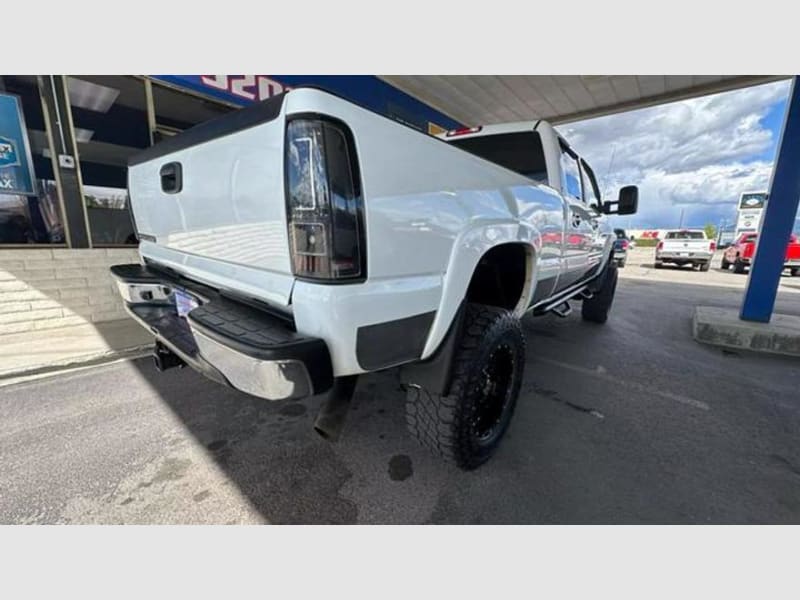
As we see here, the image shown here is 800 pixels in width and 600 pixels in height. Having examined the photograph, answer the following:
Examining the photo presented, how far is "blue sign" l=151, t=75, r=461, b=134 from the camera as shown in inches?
201

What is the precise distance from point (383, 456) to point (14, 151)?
218 inches

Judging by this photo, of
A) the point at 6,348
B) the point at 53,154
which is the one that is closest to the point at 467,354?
the point at 6,348

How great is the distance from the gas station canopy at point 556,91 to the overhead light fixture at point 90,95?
4.56 metres

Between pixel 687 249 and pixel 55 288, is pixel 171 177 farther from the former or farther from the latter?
pixel 687 249

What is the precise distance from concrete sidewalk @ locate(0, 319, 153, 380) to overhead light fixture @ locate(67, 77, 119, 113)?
2924 millimetres

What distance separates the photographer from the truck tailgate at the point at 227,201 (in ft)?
4.17

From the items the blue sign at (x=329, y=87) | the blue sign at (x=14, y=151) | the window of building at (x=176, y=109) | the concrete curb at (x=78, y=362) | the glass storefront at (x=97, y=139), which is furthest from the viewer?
the blue sign at (x=329, y=87)

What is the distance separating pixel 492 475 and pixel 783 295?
10764mm

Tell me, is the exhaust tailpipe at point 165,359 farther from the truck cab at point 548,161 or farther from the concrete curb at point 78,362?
the truck cab at point 548,161

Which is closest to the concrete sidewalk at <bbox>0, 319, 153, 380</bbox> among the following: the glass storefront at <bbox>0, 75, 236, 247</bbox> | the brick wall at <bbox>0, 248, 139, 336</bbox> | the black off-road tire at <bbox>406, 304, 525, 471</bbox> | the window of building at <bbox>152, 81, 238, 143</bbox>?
the brick wall at <bbox>0, 248, 139, 336</bbox>

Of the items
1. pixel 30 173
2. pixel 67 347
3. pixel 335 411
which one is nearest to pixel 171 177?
pixel 335 411

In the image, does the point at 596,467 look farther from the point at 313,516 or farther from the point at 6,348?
the point at 6,348

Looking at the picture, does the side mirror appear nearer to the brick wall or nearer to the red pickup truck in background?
the brick wall

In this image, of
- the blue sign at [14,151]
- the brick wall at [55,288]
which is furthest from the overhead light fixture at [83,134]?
the brick wall at [55,288]
